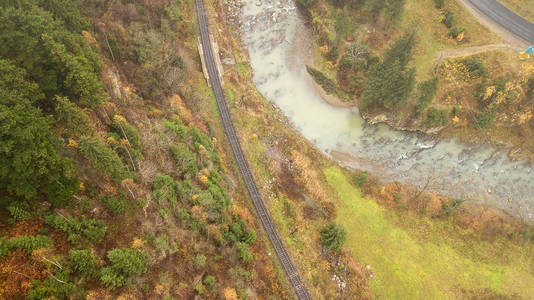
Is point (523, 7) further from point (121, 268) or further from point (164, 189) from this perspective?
point (121, 268)

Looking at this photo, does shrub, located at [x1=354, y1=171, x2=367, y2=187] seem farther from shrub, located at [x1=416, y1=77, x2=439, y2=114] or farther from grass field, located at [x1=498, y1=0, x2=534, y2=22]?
grass field, located at [x1=498, y1=0, x2=534, y2=22]

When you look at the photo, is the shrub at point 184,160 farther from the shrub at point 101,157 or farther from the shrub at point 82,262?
the shrub at point 82,262

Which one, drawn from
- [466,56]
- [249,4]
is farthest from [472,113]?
[249,4]

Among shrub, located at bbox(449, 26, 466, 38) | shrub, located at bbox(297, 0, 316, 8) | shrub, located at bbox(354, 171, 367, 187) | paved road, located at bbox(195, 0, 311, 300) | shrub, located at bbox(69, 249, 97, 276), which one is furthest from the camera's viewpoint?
shrub, located at bbox(297, 0, 316, 8)

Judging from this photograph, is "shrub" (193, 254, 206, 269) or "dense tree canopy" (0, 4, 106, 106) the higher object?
"dense tree canopy" (0, 4, 106, 106)

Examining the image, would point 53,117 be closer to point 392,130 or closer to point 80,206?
point 80,206

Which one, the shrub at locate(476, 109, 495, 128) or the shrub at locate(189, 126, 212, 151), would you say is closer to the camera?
the shrub at locate(189, 126, 212, 151)

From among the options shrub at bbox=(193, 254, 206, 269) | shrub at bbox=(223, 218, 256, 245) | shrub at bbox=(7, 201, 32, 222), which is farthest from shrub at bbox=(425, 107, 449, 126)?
shrub at bbox=(7, 201, 32, 222)
